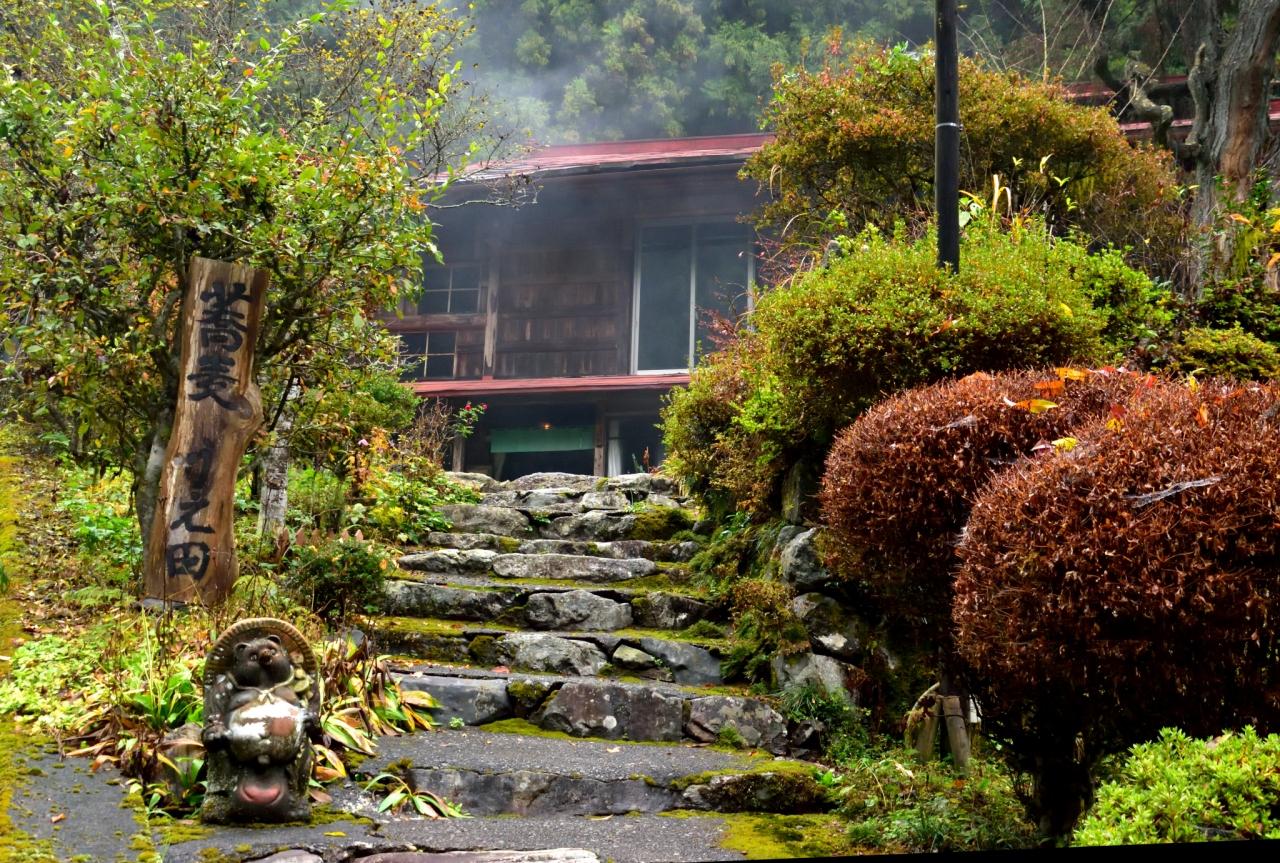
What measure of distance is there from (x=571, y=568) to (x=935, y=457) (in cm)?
326

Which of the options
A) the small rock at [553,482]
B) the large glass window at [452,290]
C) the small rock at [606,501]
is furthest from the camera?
the large glass window at [452,290]

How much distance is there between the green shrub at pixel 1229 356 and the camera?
5246mm

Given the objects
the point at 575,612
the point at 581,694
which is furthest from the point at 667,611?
the point at 581,694

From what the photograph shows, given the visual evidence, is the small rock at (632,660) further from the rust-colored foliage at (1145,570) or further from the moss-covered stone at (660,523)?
the rust-colored foliage at (1145,570)

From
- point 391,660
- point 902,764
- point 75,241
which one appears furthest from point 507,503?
point 902,764

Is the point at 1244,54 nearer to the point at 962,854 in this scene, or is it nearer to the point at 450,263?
the point at 962,854

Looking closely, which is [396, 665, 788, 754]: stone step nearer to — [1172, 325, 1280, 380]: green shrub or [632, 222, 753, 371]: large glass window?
[1172, 325, 1280, 380]: green shrub

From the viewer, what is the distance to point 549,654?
555cm

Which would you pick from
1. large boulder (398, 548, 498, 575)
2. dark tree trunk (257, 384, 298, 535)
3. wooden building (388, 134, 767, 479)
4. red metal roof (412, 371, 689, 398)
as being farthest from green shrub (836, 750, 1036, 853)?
wooden building (388, 134, 767, 479)

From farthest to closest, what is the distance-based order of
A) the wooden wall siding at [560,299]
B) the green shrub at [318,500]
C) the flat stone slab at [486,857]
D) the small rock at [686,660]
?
the wooden wall siding at [560,299] → the green shrub at [318,500] → the small rock at [686,660] → the flat stone slab at [486,857]

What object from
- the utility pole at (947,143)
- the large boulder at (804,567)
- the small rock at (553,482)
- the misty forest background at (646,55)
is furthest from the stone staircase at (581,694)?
the misty forest background at (646,55)

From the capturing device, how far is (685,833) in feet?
12.8

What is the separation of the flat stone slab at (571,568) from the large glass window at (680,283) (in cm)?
676

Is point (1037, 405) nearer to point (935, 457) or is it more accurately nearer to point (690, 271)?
point (935, 457)
